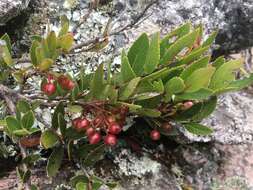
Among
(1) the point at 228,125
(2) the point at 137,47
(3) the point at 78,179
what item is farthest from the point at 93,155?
(1) the point at 228,125

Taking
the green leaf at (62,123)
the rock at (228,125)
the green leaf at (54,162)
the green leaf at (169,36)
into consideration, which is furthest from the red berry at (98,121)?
the rock at (228,125)

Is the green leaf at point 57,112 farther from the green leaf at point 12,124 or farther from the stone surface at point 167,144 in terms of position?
the stone surface at point 167,144

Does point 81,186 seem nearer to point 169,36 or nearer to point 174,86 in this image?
→ point 174,86

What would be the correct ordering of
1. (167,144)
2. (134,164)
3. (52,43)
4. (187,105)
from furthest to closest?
(167,144), (134,164), (187,105), (52,43)

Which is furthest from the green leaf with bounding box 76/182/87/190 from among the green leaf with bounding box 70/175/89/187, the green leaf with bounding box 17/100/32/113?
the green leaf with bounding box 17/100/32/113

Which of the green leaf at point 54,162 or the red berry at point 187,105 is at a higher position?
the red berry at point 187,105
